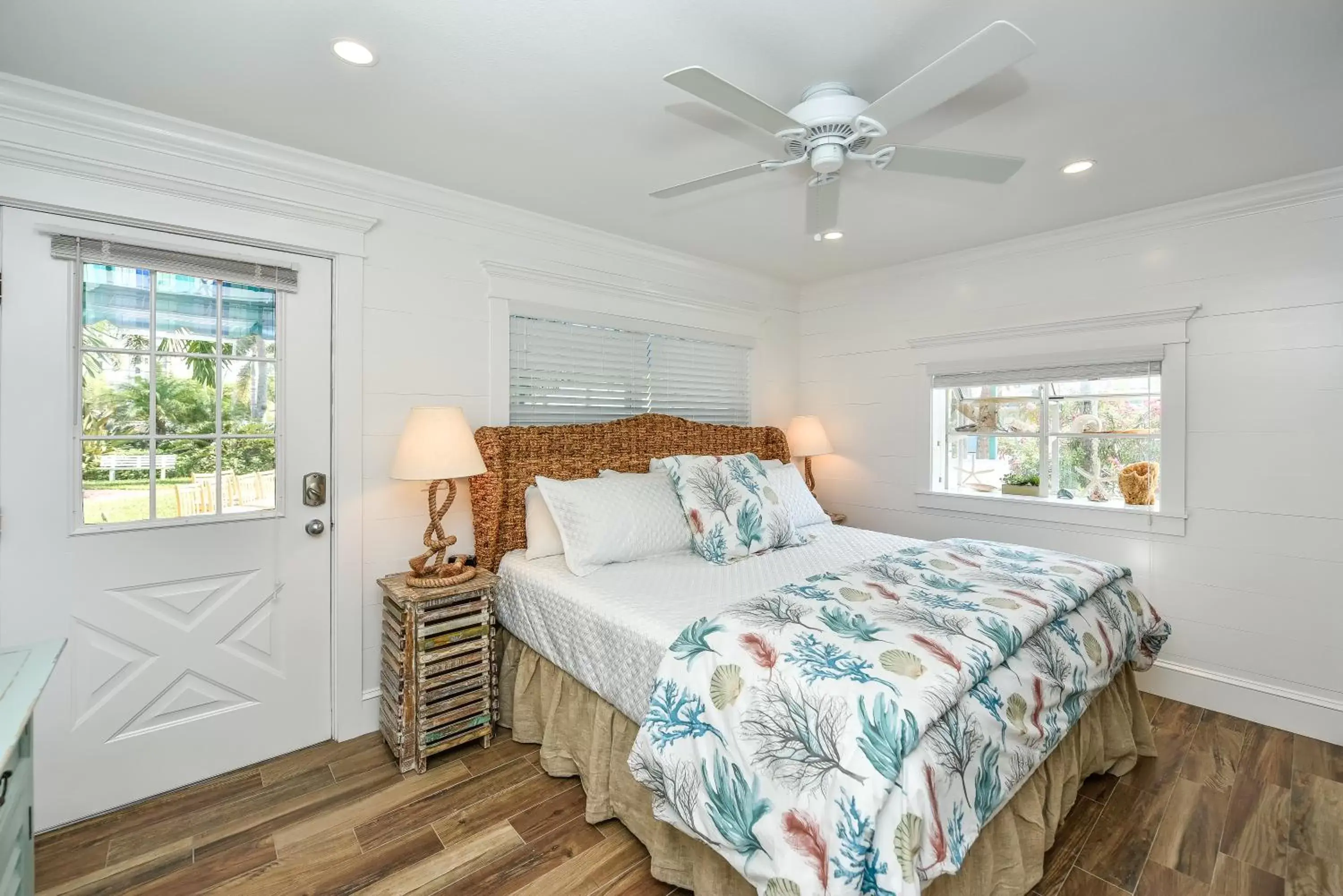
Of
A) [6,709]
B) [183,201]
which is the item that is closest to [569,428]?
[183,201]

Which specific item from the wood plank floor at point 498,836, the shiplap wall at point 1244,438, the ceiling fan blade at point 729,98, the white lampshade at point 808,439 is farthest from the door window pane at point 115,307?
the shiplap wall at point 1244,438

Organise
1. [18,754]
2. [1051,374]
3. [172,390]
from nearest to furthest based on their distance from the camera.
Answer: [18,754] → [172,390] → [1051,374]

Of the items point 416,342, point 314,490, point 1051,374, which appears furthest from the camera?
point 1051,374

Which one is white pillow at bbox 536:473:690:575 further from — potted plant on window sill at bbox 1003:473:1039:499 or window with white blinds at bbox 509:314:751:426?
potted plant on window sill at bbox 1003:473:1039:499

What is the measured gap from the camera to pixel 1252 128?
2094 mm

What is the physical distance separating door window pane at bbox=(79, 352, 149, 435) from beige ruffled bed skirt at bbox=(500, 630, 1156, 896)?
159 cm

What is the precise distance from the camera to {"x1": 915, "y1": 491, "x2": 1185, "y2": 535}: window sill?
9.61 ft

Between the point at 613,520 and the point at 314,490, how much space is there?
1.23 m

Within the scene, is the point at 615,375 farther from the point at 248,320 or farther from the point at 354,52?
the point at 354,52

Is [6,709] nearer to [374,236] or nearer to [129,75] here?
[129,75]

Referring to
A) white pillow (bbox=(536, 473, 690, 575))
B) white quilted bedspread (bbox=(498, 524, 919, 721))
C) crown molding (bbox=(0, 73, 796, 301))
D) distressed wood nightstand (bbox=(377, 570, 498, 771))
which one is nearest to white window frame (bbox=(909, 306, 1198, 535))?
white quilted bedspread (bbox=(498, 524, 919, 721))

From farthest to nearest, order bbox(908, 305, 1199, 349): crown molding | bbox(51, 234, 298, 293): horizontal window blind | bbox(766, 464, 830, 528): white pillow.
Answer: bbox(766, 464, 830, 528): white pillow, bbox(908, 305, 1199, 349): crown molding, bbox(51, 234, 298, 293): horizontal window blind

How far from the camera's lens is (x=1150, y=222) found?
288 centimetres

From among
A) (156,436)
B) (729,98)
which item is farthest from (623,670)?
(156,436)
